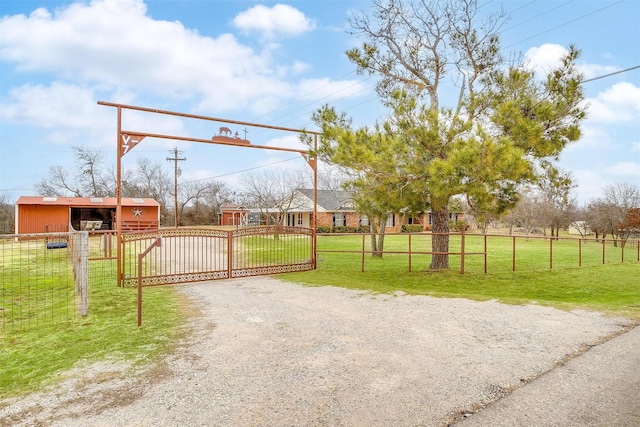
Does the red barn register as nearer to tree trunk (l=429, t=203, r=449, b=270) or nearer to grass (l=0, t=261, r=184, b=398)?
grass (l=0, t=261, r=184, b=398)

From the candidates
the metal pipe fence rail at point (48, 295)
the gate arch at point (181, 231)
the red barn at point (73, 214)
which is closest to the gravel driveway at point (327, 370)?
the metal pipe fence rail at point (48, 295)

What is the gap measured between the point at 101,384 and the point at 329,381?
1.99 m

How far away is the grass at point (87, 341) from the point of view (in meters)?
3.61

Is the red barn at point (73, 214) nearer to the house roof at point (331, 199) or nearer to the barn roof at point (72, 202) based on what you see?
the barn roof at point (72, 202)

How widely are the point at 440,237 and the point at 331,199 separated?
25148mm

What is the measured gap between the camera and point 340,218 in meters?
34.1

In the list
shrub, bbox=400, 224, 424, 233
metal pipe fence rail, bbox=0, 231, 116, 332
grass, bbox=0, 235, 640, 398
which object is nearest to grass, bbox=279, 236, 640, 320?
grass, bbox=0, 235, 640, 398

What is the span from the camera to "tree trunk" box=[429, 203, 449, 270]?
10.6m

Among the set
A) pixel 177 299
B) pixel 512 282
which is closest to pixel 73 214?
pixel 177 299

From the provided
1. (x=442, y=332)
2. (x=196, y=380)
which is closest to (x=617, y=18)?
(x=442, y=332)

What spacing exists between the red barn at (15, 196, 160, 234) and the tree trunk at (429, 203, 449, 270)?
1954cm

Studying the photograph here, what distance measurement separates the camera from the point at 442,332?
485cm

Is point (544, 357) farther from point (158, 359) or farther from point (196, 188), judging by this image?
point (196, 188)

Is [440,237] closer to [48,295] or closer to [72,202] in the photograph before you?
[48,295]
